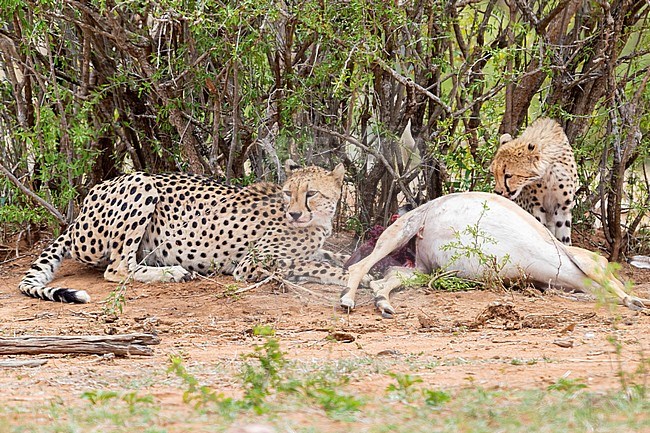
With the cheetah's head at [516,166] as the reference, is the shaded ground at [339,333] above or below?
below

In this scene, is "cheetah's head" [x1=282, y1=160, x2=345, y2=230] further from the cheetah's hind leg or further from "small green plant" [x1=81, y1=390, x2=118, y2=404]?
"small green plant" [x1=81, y1=390, x2=118, y2=404]

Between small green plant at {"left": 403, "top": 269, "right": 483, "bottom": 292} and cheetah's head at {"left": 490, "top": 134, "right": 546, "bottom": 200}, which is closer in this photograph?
small green plant at {"left": 403, "top": 269, "right": 483, "bottom": 292}

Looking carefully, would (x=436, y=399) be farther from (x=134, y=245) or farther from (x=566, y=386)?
(x=134, y=245)

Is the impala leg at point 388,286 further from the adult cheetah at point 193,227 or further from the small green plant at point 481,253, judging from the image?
the adult cheetah at point 193,227

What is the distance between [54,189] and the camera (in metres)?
7.77

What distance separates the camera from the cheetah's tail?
5941mm

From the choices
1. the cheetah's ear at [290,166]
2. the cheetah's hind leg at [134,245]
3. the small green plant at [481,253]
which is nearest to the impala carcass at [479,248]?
the small green plant at [481,253]

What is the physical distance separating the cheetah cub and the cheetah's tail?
119 inches

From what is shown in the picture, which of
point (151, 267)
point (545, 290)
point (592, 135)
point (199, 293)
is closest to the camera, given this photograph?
point (545, 290)

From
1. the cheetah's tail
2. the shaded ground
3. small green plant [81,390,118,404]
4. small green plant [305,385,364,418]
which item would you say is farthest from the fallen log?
the cheetah's tail

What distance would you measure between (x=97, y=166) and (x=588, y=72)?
13.5ft

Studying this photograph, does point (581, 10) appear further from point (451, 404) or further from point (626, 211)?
point (451, 404)

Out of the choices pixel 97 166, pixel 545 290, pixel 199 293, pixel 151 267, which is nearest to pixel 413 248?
pixel 545 290

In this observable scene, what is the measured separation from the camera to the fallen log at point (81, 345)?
4.04 metres
